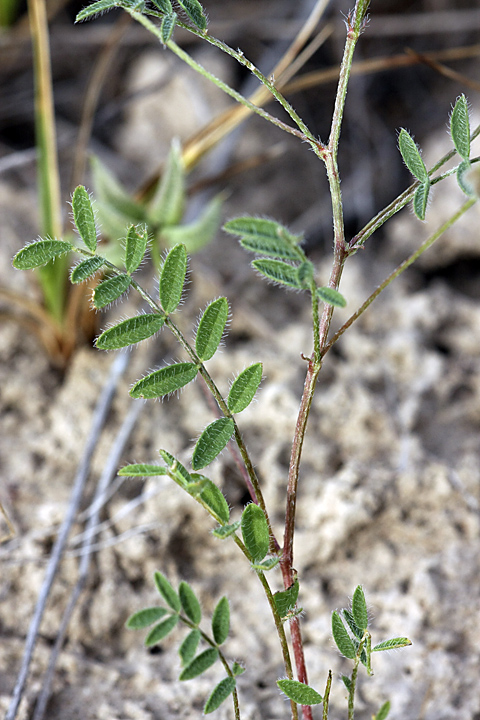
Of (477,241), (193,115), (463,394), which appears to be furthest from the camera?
(193,115)

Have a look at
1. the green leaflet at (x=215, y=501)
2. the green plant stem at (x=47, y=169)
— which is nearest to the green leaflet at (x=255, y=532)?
the green leaflet at (x=215, y=501)

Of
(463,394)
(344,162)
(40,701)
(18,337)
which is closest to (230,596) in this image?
(40,701)

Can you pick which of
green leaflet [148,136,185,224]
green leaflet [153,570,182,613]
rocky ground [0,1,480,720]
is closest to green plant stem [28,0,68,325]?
rocky ground [0,1,480,720]

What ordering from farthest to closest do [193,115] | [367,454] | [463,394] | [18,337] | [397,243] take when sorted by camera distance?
[193,115] < [397,243] < [18,337] < [463,394] < [367,454]

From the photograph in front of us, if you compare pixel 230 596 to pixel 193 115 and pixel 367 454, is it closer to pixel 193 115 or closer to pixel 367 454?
pixel 367 454

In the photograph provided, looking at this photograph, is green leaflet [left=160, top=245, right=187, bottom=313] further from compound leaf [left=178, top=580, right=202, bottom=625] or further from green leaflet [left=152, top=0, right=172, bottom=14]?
compound leaf [left=178, top=580, right=202, bottom=625]

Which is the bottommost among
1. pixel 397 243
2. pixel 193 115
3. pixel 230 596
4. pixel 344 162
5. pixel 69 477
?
pixel 230 596

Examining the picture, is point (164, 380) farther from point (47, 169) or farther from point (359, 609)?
point (47, 169)
